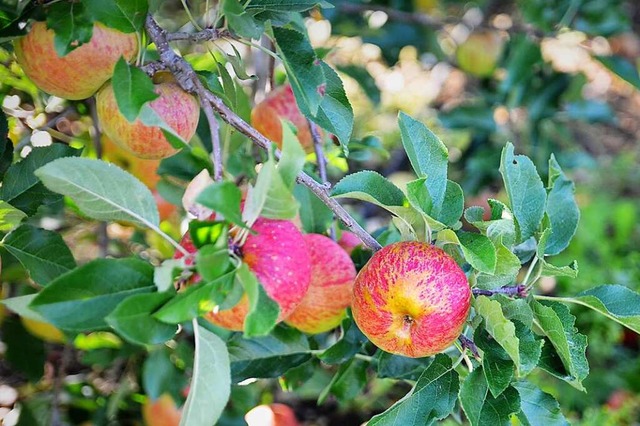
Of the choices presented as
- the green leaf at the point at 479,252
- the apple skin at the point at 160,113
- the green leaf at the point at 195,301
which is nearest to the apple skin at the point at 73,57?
the apple skin at the point at 160,113

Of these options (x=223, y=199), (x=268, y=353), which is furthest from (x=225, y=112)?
(x=268, y=353)

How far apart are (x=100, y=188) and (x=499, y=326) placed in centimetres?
33

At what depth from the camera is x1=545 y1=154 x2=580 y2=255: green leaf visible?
0.71 meters

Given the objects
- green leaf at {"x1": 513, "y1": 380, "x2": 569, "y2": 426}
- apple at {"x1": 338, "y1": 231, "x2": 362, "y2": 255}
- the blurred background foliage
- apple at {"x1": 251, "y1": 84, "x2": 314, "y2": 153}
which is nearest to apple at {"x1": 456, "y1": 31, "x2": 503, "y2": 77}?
the blurred background foliage

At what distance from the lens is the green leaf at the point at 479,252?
1.82ft

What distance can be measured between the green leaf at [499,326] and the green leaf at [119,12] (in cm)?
39

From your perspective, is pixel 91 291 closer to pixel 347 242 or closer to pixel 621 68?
pixel 347 242

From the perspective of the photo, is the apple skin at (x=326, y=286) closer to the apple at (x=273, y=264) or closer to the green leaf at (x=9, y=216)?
the apple at (x=273, y=264)

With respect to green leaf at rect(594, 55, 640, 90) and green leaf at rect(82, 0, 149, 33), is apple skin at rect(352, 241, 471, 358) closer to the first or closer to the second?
green leaf at rect(82, 0, 149, 33)

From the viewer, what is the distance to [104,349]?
1158 mm

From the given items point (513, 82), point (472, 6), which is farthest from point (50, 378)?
point (472, 6)

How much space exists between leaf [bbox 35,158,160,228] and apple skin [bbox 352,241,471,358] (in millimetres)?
196

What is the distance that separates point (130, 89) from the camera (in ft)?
1.83

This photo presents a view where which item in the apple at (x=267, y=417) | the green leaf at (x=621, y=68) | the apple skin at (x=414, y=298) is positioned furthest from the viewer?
the green leaf at (x=621, y=68)
